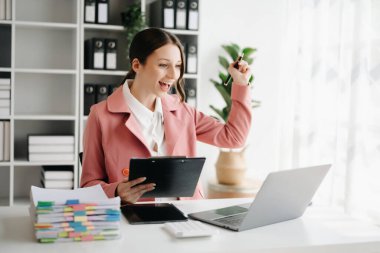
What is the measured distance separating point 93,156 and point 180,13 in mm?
2031

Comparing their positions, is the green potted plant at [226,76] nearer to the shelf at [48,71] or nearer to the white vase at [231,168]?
the white vase at [231,168]

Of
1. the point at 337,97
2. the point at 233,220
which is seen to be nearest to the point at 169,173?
the point at 233,220

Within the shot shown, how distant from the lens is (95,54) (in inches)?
154

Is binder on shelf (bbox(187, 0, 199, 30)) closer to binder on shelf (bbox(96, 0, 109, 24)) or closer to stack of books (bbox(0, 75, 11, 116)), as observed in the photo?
binder on shelf (bbox(96, 0, 109, 24))

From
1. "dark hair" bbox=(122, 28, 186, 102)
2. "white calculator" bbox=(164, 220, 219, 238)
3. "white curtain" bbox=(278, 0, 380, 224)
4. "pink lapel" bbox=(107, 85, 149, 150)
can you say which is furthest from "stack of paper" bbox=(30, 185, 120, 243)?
"white curtain" bbox=(278, 0, 380, 224)

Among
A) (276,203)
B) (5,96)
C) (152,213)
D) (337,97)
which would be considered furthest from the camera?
(5,96)

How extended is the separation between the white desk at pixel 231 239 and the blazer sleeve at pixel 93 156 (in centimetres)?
36

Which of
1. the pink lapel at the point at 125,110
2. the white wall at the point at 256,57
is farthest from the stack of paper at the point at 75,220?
the white wall at the point at 256,57

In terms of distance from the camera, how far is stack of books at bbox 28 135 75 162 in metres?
3.85

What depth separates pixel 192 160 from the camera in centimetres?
189

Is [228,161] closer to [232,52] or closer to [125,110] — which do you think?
[232,52]

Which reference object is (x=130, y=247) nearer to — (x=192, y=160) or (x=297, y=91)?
(x=192, y=160)

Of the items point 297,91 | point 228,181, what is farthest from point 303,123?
point 228,181

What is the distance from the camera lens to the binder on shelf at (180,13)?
402 centimetres
